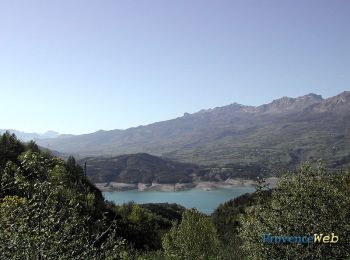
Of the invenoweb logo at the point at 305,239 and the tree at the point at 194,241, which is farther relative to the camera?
the tree at the point at 194,241

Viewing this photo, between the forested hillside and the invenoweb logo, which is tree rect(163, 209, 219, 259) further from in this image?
the invenoweb logo

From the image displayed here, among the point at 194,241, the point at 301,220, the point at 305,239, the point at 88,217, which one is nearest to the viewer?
the point at 88,217

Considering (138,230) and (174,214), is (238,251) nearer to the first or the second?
(138,230)

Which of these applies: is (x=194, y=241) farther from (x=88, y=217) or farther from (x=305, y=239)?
(x=88, y=217)

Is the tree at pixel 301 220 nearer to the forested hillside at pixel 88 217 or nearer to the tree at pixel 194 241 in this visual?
the forested hillside at pixel 88 217

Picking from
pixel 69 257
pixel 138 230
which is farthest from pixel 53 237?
pixel 138 230

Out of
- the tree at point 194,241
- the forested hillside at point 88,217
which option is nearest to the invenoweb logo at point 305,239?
the forested hillside at point 88,217

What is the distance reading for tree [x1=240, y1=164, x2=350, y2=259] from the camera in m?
18.8

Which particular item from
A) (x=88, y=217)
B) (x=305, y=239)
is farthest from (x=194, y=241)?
(x=88, y=217)

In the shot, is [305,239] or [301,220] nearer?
[305,239]

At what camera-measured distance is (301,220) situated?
750 inches

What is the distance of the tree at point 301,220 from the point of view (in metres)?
18.8

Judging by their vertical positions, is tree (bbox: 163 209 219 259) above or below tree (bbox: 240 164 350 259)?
below

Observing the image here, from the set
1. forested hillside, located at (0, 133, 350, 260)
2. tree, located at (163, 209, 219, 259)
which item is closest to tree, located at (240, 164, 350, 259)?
forested hillside, located at (0, 133, 350, 260)
